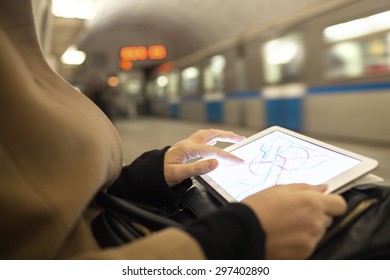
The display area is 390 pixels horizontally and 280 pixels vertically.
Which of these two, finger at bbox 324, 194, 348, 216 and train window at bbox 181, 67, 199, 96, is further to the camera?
train window at bbox 181, 67, 199, 96

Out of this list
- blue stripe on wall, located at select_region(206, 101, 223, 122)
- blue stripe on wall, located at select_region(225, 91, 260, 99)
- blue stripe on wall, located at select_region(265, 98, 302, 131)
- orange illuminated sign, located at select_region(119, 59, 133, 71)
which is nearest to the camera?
blue stripe on wall, located at select_region(265, 98, 302, 131)

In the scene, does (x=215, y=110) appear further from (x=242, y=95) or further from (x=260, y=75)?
(x=260, y=75)

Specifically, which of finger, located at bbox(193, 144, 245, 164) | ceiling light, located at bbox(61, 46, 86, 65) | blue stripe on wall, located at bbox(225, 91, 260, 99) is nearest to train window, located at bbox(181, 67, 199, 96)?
blue stripe on wall, located at bbox(225, 91, 260, 99)

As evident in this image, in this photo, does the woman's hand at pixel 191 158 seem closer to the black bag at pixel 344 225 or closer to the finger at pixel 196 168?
the finger at pixel 196 168

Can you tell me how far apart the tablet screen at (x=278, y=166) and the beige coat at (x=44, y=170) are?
13.2 inches

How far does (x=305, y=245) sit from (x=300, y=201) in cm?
8

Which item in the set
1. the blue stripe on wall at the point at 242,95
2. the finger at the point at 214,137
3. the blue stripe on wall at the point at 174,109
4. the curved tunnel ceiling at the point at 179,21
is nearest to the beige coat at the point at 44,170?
the finger at the point at 214,137

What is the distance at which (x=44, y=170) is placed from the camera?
0.65m

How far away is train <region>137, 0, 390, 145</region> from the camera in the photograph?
4230 mm

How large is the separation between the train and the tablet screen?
141 inches

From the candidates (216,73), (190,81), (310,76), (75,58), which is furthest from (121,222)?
(75,58)

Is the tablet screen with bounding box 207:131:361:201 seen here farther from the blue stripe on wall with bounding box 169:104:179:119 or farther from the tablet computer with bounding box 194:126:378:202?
the blue stripe on wall with bounding box 169:104:179:119

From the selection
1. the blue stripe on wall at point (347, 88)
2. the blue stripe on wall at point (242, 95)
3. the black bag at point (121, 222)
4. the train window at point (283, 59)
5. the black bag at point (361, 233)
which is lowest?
the blue stripe on wall at point (242, 95)

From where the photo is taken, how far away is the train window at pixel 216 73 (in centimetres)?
792
